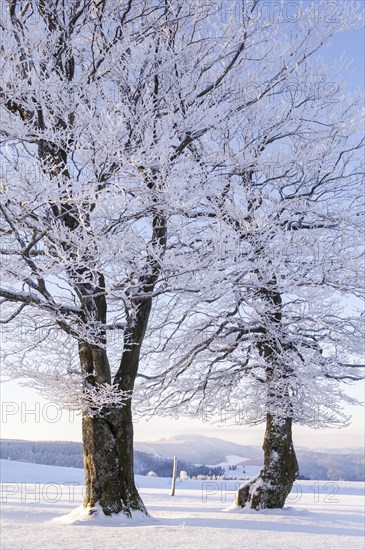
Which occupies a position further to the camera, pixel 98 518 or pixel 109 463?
pixel 109 463

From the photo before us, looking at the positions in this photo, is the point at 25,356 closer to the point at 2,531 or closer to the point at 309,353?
the point at 2,531

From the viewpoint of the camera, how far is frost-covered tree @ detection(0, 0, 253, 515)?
9758 mm

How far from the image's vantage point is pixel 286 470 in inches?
599

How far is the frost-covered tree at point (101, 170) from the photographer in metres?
9.76

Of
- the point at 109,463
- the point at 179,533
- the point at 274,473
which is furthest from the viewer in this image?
the point at 274,473

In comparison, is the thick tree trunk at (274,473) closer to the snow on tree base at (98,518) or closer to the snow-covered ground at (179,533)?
the snow-covered ground at (179,533)

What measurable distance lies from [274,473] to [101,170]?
874cm

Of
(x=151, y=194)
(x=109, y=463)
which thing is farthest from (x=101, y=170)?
(x=109, y=463)

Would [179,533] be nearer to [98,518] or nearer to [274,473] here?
[98,518]

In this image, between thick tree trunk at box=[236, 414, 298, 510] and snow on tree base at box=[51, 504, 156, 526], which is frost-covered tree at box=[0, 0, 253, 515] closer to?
snow on tree base at box=[51, 504, 156, 526]

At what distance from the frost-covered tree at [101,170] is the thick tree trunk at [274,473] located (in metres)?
4.73

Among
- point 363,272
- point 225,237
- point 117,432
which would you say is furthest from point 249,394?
point 225,237

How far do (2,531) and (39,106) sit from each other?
264 inches

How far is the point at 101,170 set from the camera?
33.3ft
